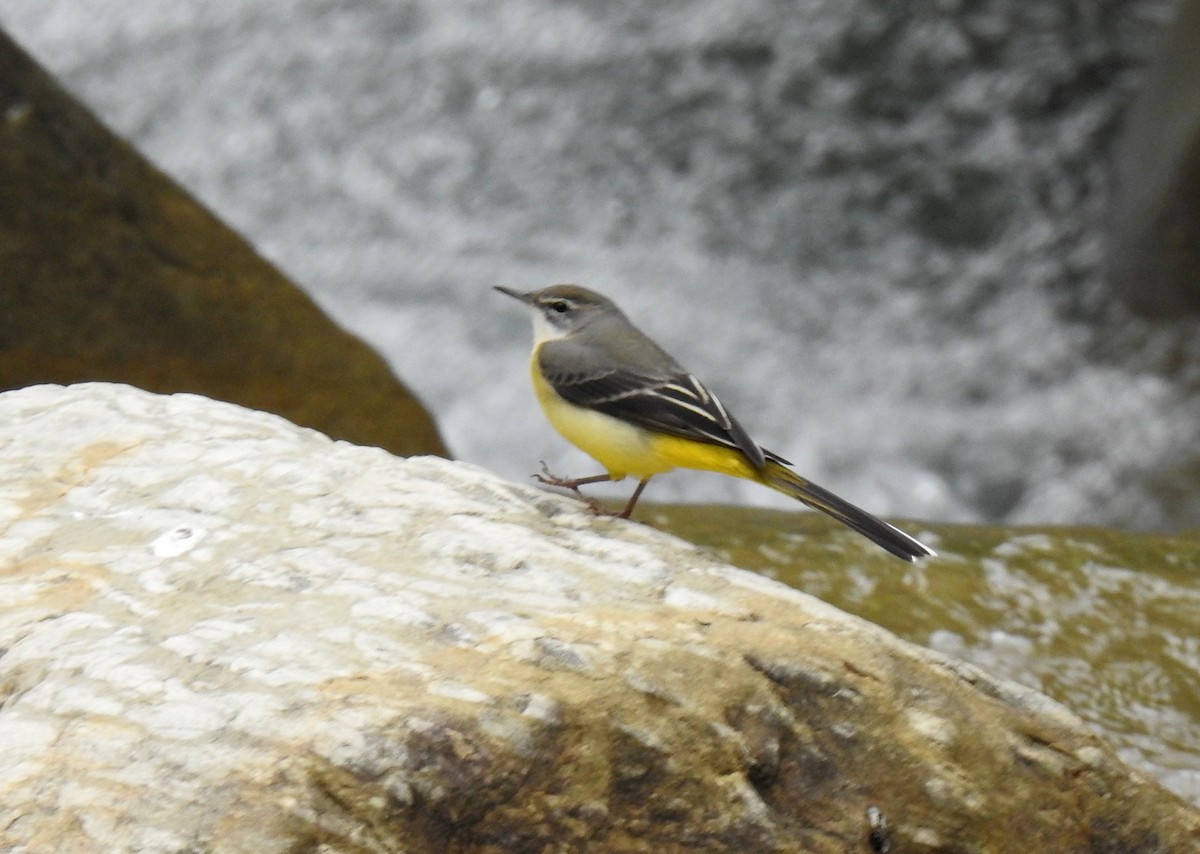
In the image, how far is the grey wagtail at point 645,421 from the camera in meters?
4.80

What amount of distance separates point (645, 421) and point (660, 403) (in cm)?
8

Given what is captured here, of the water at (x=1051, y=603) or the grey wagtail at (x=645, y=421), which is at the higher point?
the grey wagtail at (x=645, y=421)

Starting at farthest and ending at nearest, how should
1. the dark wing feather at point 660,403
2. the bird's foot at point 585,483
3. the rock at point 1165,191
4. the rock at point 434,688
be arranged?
the rock at point 1165,191
the dark wing feather at point 660,403
the bird's foot at point 585,483
the rock at point 434,688

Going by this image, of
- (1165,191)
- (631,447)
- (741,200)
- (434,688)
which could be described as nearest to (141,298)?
(631,447)

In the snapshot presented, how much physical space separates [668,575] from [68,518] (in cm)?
145

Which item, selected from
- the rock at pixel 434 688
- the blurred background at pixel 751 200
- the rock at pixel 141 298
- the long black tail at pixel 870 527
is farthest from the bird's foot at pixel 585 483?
the blurred background at pixel 751 200

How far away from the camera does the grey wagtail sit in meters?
4.80

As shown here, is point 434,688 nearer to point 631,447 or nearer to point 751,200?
point 631,447

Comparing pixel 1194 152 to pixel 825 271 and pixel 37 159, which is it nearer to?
pixel 825 271

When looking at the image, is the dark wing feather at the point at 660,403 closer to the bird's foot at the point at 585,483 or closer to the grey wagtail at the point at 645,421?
the grey wagtail at the point at 645,421

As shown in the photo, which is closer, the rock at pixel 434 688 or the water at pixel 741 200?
the rock at pixel 434 688

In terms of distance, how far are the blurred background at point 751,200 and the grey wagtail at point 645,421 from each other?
16.8 ft

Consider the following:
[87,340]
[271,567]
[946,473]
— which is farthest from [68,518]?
[946,473]

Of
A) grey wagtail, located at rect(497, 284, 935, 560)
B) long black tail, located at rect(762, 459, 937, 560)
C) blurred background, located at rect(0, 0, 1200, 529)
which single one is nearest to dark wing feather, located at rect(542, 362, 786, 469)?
grey wagtail, located at rect(497, 284, 935, 560)
